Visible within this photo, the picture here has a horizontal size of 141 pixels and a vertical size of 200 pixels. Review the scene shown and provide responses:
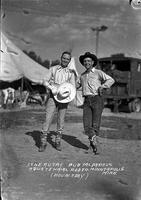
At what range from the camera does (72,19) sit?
2537 mm

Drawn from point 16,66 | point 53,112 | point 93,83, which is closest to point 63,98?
point 53,112

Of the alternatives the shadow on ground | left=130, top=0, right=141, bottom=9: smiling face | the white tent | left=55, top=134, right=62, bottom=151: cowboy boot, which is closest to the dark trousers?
the shadow on ground

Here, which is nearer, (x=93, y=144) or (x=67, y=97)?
(x=67, y=97)

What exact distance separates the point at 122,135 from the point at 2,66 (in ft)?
3.69

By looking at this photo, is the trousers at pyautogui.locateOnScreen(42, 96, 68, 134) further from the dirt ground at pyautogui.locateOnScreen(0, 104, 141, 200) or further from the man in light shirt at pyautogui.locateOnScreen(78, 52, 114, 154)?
the man in light shirt at pyautogui.locateOnScreen(78, 52, 114, 154)

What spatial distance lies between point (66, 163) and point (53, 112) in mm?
391

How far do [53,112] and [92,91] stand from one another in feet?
1.08

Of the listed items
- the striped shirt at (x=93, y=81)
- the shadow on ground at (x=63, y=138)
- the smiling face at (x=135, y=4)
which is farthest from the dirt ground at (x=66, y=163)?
the smiling face at (x=135, y=4)

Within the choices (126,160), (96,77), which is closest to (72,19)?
(96,77)

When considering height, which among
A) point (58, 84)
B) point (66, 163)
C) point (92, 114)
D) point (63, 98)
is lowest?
point (66, 163)

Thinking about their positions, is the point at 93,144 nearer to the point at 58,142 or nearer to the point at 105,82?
the point at 58,142

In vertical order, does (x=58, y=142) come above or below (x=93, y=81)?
below

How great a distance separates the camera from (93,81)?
103 inches

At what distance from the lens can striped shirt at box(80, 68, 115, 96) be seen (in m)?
2.61
